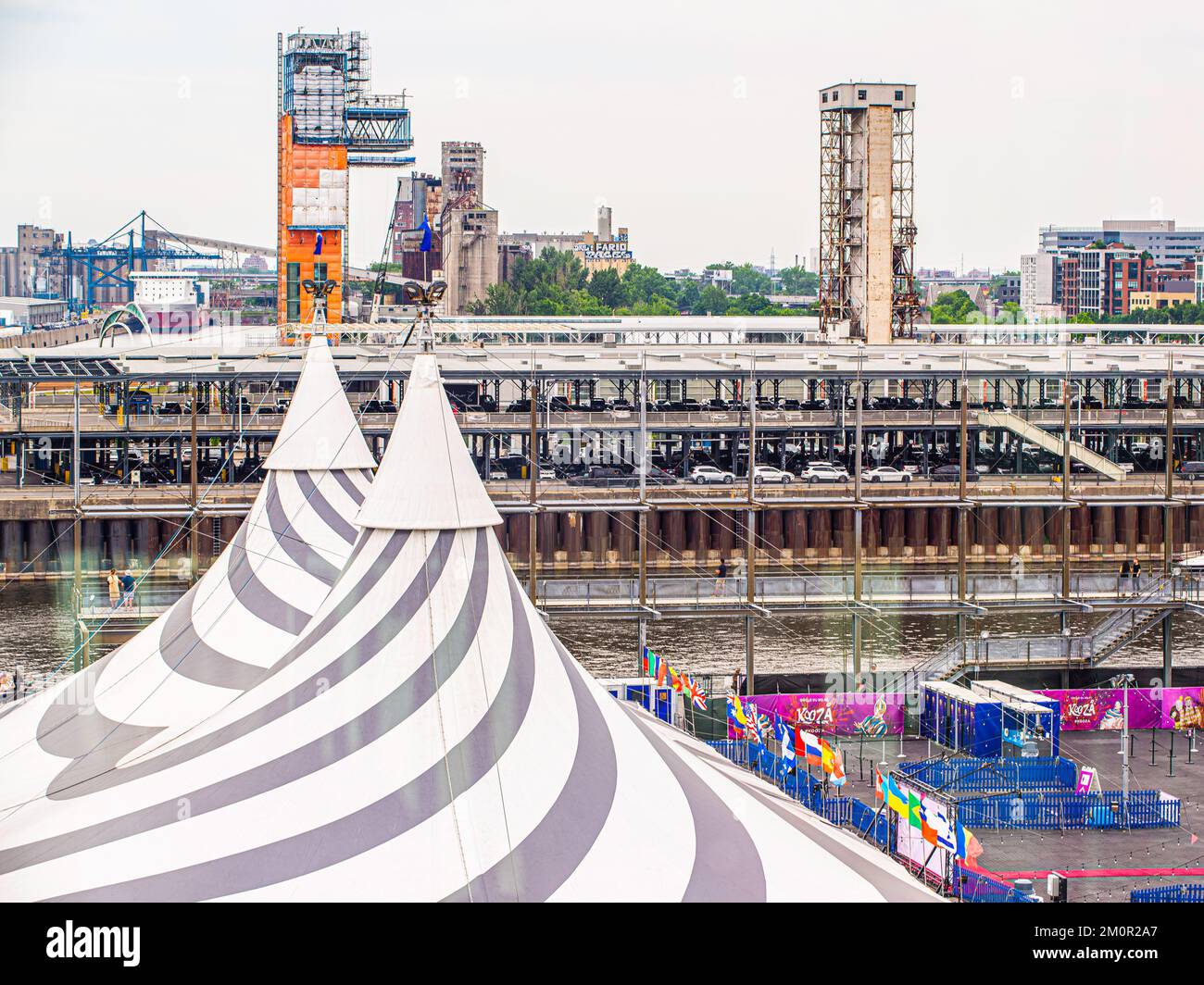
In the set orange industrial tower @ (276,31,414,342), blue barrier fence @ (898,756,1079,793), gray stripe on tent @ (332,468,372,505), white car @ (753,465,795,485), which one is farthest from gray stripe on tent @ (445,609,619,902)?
orange industrial tower @ (276,31,414,342)

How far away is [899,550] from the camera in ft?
160

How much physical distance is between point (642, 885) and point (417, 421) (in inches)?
180

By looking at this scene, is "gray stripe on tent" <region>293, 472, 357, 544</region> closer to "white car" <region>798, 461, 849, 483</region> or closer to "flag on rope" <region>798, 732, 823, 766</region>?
"flag on rope" <region>798, 732, 823, 766</region>

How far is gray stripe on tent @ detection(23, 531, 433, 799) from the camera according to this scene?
13258 mm

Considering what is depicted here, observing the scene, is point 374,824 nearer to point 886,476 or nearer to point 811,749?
point 811,749

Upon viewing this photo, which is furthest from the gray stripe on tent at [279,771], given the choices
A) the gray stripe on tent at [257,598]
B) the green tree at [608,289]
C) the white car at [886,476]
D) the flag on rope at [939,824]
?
the green tree at [608,289]

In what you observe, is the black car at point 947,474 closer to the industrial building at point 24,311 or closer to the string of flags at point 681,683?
the string of flags at point 681,683

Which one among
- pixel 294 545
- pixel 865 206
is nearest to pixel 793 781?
pixel 294 545

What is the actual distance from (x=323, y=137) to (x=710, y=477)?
5155 cm

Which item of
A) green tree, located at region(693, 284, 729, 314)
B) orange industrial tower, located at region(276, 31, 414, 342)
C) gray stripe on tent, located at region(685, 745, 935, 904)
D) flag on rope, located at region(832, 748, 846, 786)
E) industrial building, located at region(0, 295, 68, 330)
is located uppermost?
orange industrial tower, located at region(276, 31, 414, 342)

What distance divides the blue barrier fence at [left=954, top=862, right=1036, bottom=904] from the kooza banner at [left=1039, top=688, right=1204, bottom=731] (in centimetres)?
974

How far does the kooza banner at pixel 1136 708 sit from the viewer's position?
26.9 metres

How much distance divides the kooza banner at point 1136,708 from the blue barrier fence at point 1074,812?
4698 millimetres
